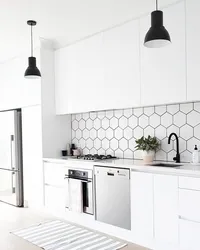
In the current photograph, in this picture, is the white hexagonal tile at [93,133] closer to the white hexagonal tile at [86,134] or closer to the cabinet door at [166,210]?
the white hexagonal tile at [86,134]

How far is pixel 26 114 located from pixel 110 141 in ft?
5.14

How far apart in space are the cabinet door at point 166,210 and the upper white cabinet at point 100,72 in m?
1.08

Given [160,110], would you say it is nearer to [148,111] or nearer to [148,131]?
[148,111]

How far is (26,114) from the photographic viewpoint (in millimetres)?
4820

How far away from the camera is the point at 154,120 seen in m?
3.75

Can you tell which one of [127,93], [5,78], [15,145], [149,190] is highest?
[5,78]

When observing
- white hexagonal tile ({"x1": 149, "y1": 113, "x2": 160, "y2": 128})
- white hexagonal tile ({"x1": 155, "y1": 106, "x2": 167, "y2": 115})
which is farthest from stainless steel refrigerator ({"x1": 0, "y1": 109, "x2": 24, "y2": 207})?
white hexagonal tile ({"x1": 155, "y1": 106, "x2": 167, "y2": 115})

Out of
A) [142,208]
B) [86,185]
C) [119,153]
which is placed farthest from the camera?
[119,153]

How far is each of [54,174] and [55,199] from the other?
380mm

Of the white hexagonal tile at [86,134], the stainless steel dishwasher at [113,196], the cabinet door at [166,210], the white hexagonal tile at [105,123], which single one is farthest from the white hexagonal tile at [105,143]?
the cabinet door at [166,210]

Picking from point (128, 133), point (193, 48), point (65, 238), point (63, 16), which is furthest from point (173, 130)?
point (63, 16)

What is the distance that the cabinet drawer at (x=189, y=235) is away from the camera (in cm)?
262

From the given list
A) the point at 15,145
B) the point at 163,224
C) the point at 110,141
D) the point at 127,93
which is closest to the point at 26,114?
the point at 15,145

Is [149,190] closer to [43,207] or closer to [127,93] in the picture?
[127,93]
